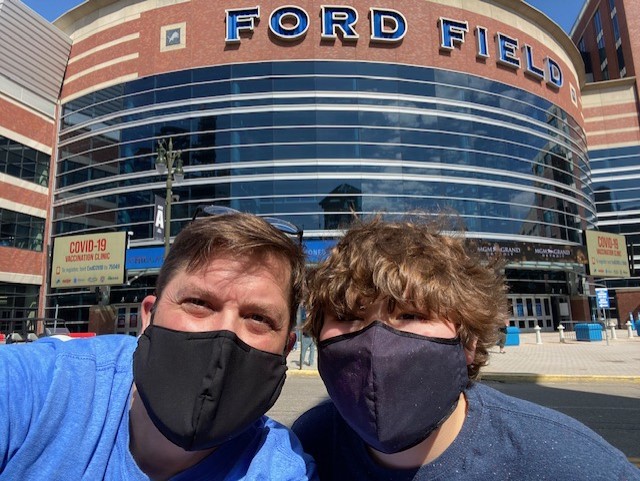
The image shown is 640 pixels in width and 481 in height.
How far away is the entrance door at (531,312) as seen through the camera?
95.7ft

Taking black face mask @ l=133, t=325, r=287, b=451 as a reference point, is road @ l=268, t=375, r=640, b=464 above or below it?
below

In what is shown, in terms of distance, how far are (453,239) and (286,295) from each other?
2.48 ft

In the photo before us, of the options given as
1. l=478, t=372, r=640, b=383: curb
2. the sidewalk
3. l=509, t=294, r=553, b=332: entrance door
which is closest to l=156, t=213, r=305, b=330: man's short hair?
the sidewalk

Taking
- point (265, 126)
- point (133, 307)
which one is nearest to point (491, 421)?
point (265, 126)

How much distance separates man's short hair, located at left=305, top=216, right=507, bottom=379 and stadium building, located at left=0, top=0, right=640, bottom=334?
22.0 meters

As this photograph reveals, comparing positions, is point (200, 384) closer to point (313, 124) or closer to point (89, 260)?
point (313, 124)

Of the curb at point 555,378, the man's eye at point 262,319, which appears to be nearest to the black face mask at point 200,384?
the man's eye at point 262,319

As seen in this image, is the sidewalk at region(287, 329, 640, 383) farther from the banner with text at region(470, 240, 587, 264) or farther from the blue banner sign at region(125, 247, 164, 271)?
the blue banner sign at region(125, 247, 164, 271)

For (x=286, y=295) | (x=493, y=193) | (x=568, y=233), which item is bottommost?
(x=286, y=295)

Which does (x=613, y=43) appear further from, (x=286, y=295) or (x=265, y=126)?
(x=286, y=295)

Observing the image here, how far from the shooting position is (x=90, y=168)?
2900cm

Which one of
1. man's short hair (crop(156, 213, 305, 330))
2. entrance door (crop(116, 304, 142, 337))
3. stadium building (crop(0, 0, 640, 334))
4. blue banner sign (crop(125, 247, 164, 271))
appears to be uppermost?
stadium building (crop(0, 0, 640, 334))

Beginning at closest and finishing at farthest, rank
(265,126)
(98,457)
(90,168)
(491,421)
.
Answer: (98,457)
(491,421)
(265,126)
(90,168)

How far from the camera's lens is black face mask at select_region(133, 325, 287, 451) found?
143cm
